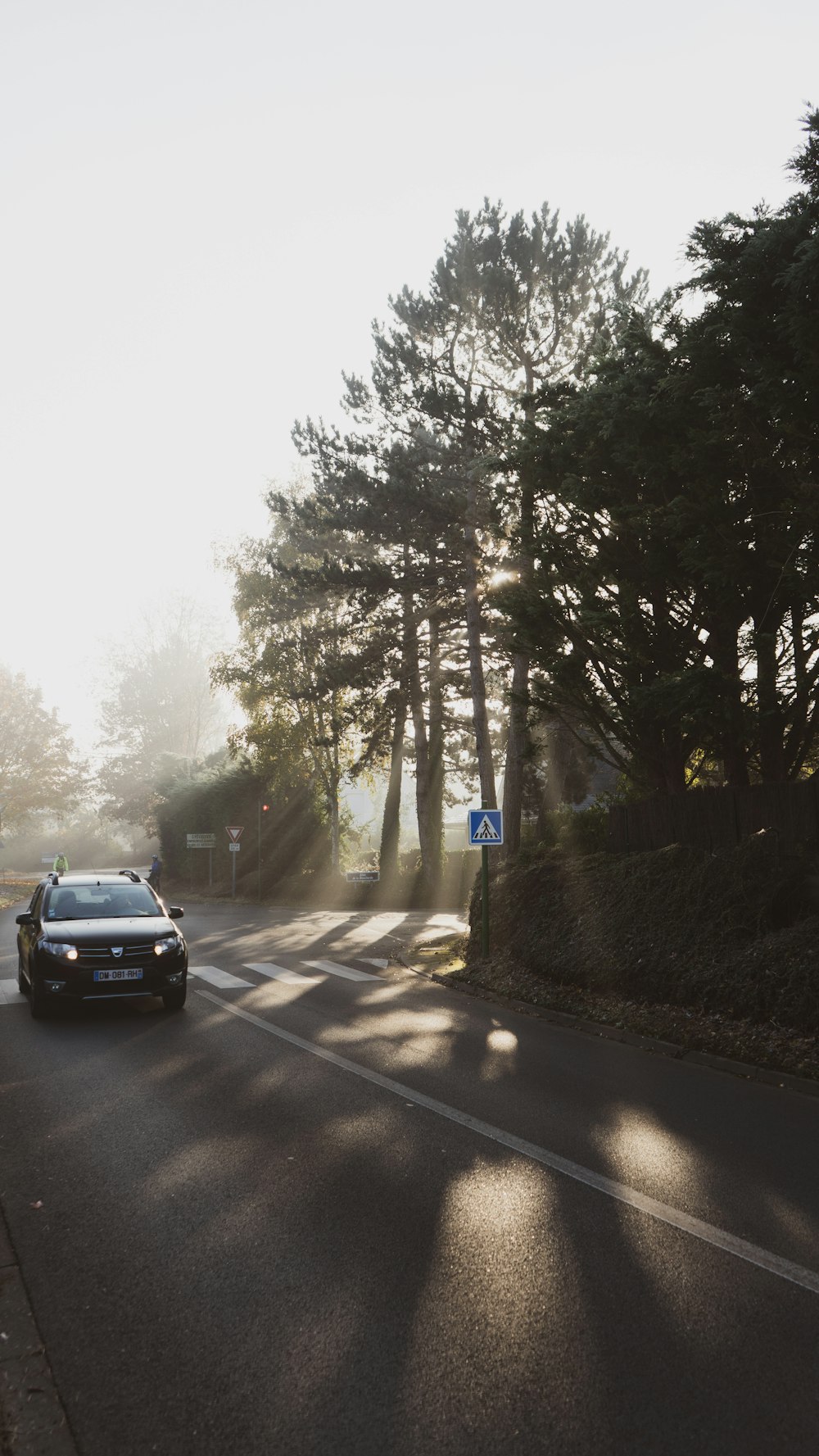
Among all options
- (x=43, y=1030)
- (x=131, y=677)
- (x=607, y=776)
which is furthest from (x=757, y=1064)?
(x=131, y=677)

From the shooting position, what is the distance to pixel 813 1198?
5.72 m

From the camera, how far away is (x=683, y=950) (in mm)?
11742

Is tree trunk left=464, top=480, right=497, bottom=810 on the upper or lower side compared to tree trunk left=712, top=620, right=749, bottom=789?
upper

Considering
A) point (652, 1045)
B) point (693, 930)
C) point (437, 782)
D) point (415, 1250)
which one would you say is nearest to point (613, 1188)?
point (415, 1250)

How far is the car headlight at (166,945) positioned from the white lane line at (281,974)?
3372 millimetres

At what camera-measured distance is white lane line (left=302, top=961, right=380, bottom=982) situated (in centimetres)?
1606

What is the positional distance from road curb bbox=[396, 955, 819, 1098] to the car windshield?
4.71 m

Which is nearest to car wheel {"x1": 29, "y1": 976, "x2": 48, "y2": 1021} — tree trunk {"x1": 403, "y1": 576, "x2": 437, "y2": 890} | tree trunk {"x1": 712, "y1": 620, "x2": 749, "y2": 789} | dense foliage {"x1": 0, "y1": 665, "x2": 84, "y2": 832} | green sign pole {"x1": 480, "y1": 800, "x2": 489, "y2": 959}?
green sign pole {"x1": 480, "y1": 800, "x2": 489, "y2": 959}

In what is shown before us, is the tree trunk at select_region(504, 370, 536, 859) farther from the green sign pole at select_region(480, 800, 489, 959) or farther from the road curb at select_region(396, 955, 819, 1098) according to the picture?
the road curb at select_region(396, 955, 819, 1098)

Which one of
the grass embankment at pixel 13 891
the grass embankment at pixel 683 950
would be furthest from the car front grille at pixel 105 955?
the grass embankment at pixel 13 891

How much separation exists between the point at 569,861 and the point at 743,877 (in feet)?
14.0

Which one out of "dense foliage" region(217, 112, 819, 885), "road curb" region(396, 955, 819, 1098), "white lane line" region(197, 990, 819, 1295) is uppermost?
"dense foliage" region(217, 112, 819, 885)

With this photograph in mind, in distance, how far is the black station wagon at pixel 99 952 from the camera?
11.5 meters

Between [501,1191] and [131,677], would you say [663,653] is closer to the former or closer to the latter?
[501,1191]
